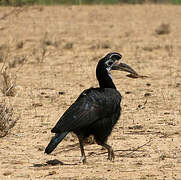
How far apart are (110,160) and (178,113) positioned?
319 cm

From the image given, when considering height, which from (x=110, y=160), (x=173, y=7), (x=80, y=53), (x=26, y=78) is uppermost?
(x=110, y=160)

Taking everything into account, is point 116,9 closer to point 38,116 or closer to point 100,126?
point 38,116

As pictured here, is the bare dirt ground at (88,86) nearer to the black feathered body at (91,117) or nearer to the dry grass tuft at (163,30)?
the dry grass tuft at (163,30)

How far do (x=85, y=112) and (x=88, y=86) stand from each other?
596 centimetres

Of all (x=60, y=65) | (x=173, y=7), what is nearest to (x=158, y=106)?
(x=60, y=65)

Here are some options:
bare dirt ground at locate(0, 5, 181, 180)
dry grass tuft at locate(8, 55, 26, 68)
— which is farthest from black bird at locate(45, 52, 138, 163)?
dry grass tuft at locate(8, 55, 26, 68)

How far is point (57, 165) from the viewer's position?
25.5 ft

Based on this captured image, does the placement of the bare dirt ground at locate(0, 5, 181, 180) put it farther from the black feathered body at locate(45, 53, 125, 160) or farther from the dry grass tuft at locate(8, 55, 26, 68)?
the black feathered body at locate(45, 53, 125, 160)

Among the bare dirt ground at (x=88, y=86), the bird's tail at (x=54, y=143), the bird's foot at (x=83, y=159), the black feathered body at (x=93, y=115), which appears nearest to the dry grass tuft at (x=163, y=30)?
the bare dirt ground at (x=88, y=86)

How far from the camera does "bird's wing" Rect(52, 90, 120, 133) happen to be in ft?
25.0

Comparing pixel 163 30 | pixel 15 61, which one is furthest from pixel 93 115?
pixel 163 30

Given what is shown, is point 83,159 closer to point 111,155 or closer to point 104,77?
point 111,155

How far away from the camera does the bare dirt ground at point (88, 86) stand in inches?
307

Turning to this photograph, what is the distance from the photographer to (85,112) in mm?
7738
